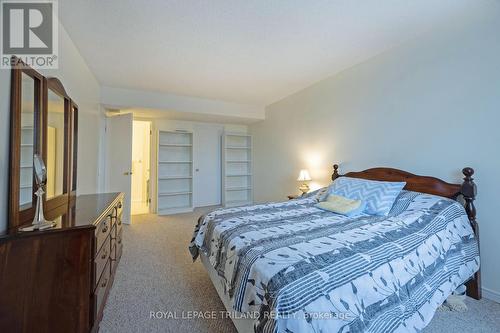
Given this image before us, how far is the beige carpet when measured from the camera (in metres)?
1.53

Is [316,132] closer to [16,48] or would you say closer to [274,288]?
[274,288]

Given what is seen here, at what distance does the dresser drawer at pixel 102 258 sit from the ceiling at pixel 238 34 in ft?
6.21

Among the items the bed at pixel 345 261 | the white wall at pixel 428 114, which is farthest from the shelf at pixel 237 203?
the bed at pixel 345 261

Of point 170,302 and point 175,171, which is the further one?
point 175,171

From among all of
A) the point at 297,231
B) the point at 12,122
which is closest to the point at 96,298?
the point at 12,122

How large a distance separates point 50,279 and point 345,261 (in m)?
1.53

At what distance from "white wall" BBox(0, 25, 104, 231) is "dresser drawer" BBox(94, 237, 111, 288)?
0.50 metres

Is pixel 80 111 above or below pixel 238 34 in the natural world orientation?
below

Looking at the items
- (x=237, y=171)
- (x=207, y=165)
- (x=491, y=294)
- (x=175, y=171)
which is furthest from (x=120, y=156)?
(x=491, y=294)

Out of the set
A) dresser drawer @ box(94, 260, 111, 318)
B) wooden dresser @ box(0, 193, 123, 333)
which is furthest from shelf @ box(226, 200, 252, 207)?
wooden dresser @ box(0, 193, 123, 333)

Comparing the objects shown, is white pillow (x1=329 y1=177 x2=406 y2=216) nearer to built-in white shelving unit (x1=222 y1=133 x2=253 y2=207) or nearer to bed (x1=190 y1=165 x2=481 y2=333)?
bed (x1=190 y1=165 x2=481 y2=333)

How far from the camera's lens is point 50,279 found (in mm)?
1107

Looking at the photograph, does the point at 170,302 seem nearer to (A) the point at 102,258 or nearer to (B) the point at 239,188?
(A) the point at 102,258

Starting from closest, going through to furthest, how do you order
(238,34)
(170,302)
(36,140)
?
1. (36,140)
2. (170,302)
3. (238,34)
